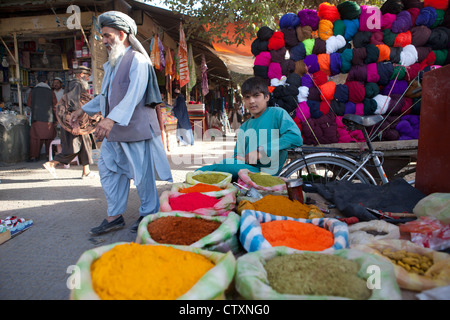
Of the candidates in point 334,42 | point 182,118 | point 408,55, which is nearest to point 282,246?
point 334,42

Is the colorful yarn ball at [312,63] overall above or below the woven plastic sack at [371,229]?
above

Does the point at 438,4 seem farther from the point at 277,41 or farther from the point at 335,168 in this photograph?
the point at 335,168

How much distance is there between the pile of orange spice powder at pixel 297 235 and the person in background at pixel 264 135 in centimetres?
110

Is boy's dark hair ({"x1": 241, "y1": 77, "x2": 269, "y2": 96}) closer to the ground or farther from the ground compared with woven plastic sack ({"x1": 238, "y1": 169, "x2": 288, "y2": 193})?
farther from the ground

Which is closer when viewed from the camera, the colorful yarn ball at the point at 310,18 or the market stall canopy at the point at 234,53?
the colorful yarn ball at the point at 310,18

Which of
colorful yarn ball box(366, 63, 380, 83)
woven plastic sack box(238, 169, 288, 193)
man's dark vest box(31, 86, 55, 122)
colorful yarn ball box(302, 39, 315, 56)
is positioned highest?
colorful yarn ball box(302, 39, 315, 56)

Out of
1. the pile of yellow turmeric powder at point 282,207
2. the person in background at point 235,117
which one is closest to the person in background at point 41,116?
the pile of yellow turmeric powder at point 282,207

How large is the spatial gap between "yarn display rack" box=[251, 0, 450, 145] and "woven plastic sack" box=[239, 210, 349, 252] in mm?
2051

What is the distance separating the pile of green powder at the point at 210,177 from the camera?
76.5 inches

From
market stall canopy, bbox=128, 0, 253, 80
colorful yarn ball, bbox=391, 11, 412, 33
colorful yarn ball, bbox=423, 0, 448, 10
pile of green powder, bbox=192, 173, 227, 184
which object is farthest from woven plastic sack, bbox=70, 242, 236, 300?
market stall canopy, bbox=128, 0, 253, 80

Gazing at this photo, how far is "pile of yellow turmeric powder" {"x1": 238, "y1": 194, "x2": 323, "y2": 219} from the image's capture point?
56.6 inches

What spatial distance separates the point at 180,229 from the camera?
1.21 metres

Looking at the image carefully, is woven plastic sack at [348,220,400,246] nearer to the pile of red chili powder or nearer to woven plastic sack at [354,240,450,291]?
woven plastic sack at [354,240,450,291]

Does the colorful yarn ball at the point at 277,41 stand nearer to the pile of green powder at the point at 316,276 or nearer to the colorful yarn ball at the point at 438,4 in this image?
the colorful yarn ball at the point at 438,4
